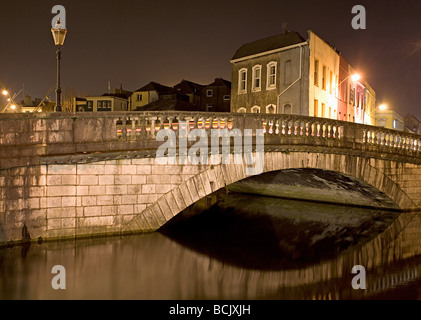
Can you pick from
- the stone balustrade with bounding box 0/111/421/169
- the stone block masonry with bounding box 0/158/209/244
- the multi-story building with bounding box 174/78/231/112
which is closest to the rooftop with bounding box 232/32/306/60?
the stone balustrade with bounding box 0/111/421/169

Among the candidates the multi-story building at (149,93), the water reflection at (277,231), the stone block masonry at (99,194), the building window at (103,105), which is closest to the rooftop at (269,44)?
the water reflection at (277,231)

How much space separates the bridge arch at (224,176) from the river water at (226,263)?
2.00ft

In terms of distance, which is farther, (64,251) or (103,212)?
(103,212)

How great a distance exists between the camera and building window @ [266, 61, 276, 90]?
84.4 feet

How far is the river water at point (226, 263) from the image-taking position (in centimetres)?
723

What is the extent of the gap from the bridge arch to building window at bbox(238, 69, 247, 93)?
15.3 m

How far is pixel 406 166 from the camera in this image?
15695 millimetres

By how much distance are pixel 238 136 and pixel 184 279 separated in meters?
4.55

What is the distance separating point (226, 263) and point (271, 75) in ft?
63.1

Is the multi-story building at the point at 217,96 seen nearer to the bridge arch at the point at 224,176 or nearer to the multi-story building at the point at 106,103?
the multi-story building at the point at 106,103

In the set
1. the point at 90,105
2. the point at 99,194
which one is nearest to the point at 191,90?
the point at 90,105

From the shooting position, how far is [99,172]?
9531 mm

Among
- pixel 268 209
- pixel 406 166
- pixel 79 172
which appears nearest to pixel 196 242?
pixel 79 172
